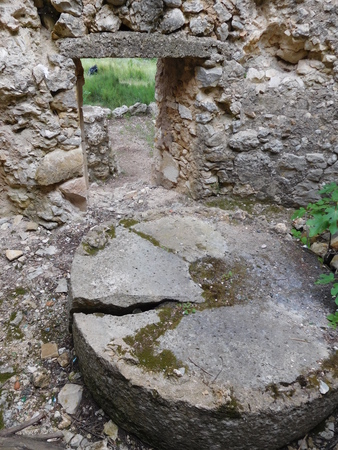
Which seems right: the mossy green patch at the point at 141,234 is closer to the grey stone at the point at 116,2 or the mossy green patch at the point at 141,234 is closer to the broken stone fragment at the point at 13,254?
the broken stone fragment at the point at 13,254

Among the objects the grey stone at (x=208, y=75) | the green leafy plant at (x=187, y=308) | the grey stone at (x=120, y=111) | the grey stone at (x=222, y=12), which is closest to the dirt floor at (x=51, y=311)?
the green leafy plant at (x=187, y=308)

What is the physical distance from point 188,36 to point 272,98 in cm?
83

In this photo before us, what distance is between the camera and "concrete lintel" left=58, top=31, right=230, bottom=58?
2449 mm

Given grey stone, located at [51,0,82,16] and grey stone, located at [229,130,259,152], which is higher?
grey stone, located at [51,0,82,16]

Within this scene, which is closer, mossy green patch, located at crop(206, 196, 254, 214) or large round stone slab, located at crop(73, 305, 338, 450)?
Result: large round stone slab, located at crop(73, 305, 338, 450)

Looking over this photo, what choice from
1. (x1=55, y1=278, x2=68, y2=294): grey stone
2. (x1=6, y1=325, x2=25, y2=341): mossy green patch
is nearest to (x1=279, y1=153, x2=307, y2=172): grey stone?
(x1=55, y1=278, x2=68, y2=294): grey stone

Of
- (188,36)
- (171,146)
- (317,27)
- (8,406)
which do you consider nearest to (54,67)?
(188,36)

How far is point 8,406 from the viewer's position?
1.90 m

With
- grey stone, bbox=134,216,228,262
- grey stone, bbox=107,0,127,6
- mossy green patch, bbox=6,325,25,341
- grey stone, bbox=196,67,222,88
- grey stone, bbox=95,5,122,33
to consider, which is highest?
grey stone, bbox=107,0,127,6

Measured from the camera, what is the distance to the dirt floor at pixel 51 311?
1.83m

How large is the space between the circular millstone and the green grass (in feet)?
20.3

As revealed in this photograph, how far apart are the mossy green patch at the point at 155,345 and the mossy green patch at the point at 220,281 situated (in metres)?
0.18

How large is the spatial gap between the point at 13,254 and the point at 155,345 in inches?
59.9

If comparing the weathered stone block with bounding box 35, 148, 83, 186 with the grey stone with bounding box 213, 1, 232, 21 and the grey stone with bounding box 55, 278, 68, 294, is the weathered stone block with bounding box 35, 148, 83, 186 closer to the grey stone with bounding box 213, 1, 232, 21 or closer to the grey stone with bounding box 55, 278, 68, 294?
the grey stone with bounding box 55, 278, 68, 294
